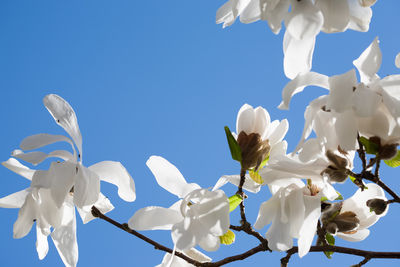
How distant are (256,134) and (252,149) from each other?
26 millimetres

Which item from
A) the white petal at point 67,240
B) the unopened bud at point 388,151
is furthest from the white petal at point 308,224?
the white petal at point 67,240

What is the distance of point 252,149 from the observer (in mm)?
734

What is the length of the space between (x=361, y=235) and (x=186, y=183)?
0.92 ft

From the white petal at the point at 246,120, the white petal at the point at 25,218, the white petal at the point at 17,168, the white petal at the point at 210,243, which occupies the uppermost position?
the white petal at the point at 246,120

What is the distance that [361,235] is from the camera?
761mm

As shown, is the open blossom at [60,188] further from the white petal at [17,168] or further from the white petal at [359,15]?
the white petal at [359,15]

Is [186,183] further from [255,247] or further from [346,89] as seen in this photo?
[346,89]

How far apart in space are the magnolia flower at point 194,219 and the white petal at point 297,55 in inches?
6.9

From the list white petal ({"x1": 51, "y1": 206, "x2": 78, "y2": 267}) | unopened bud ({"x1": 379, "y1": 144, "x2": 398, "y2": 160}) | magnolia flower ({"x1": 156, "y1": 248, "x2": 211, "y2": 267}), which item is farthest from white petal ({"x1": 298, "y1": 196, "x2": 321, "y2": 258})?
white petal ({"x1": 51, "y1": 206, "x2": 78, "y2": 267})

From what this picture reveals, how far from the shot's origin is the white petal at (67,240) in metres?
0.72

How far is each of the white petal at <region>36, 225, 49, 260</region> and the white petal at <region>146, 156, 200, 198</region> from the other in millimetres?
183

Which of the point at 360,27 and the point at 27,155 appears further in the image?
the point at 27,155

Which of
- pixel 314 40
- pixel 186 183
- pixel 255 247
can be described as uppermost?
pixel 314 40

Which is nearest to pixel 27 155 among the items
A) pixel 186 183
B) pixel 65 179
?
pixel 65 179
